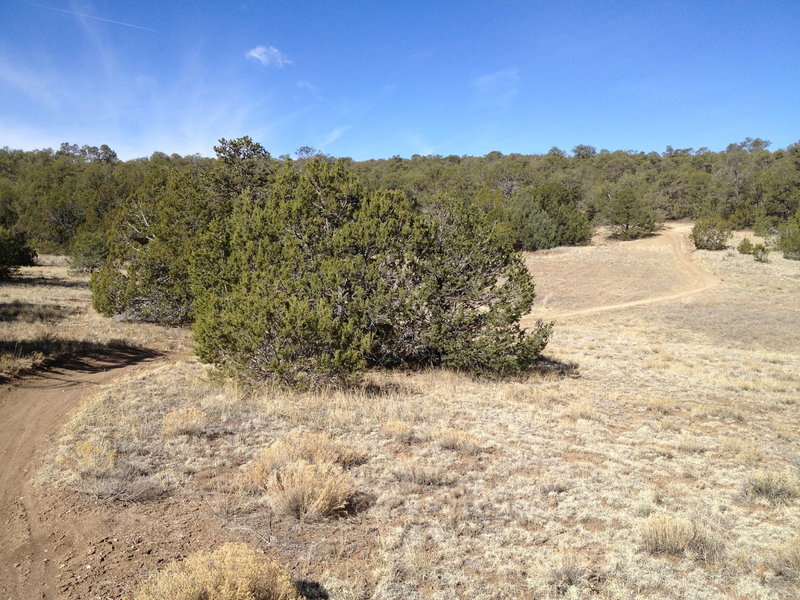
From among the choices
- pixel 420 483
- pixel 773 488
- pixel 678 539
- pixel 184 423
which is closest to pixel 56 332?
pixel 184 423

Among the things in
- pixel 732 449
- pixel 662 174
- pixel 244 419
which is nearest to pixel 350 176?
pixel 244 419

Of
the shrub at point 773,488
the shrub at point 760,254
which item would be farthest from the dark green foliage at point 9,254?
the shrub at point 760,254

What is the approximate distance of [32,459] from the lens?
653cm

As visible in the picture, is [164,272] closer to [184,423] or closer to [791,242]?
[184,423]

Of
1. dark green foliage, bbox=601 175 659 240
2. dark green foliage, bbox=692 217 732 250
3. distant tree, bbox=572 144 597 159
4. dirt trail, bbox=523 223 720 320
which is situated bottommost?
dirt trail, bbox=523 223 720 320

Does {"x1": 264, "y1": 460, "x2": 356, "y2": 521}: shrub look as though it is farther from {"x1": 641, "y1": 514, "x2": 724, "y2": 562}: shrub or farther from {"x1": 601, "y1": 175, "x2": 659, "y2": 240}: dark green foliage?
{"x1": 601, "y1": 175, "x2": 659, "y2": 240}: dark green foliage

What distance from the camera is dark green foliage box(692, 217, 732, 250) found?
5212 cm

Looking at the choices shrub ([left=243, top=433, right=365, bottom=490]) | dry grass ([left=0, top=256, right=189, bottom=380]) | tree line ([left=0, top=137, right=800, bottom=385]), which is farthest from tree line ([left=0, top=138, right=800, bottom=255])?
shrub ([left=243, top=433, right=365, bottom=490])

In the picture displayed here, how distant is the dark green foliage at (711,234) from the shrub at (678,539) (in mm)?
57782

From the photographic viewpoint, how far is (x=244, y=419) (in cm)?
826

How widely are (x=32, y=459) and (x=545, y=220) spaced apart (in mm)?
55740

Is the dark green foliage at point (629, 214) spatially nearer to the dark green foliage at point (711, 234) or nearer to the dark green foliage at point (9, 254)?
the dark green foliage at point (711, 234)

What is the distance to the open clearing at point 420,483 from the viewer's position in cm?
438

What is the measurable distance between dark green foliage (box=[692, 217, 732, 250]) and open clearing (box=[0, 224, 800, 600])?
152 ft
